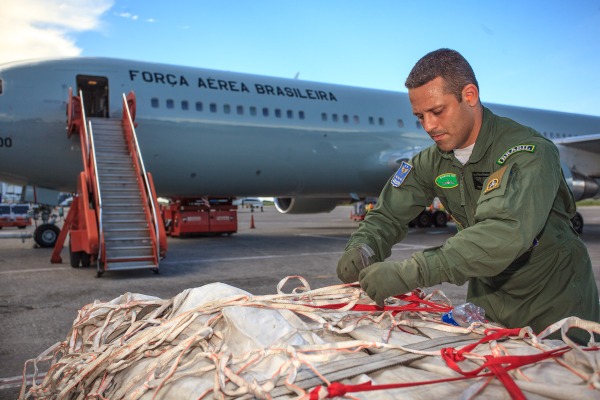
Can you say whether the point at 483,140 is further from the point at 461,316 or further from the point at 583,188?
the point at 583,188

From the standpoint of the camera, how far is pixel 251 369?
1.50 meters

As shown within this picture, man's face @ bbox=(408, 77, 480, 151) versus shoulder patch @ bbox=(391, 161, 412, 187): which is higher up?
man's face @ bbox=(408, 77, 480, 151)

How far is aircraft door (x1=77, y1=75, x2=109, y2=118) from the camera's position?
34.8 ft

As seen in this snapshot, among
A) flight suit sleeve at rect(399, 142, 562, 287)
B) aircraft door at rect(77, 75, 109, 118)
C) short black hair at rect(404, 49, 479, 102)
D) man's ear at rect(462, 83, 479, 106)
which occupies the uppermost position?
aircraft door at rect(77, 75, 109, 118)

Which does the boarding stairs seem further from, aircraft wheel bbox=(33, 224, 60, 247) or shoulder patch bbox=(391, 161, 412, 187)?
shoulder patch bbox=(391, 161, 412, 187)

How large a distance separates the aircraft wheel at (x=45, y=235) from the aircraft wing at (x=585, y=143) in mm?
13621

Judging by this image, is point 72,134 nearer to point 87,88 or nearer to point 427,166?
point 87,88

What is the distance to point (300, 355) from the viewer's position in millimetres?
1464

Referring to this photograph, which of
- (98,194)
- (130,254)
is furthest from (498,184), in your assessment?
(98,194)

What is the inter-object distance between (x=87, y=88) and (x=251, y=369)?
12.1 m

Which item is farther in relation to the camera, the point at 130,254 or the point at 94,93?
the point at 94,93

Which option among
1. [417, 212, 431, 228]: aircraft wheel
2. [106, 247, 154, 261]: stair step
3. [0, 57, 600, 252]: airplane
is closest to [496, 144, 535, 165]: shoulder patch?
[106, 247, 154, 261]: stair step

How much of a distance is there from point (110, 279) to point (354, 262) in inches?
242

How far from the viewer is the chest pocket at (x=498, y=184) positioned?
1785 mm
